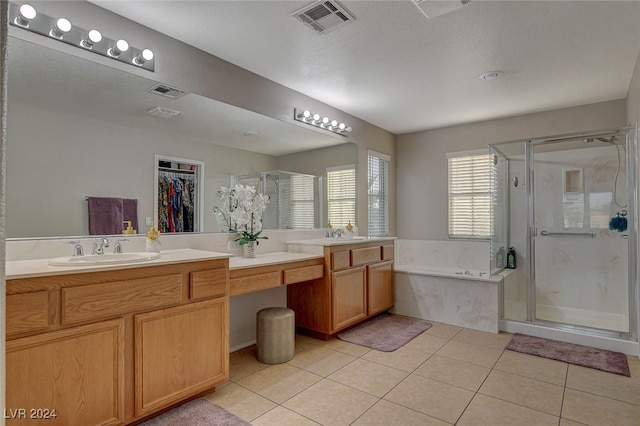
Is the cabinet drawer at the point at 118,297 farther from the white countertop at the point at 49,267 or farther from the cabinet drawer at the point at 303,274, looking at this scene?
the cabinet drawer at the point at 303,274

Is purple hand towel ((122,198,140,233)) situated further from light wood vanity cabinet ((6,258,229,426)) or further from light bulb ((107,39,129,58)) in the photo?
light bulb ((107,39,129,58))

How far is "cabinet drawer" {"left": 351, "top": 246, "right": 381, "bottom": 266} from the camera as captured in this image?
3.49 meters

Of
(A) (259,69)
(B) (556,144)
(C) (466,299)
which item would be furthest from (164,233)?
(B) (556,144)

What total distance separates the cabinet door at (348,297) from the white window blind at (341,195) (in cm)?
74

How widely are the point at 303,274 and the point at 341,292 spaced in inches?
20.8

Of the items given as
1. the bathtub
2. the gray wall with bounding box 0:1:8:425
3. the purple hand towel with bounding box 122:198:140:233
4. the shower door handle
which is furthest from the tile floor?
the gray wall with bounding box 0:1:8:425

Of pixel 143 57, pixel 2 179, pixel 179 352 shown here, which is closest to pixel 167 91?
pixel 143 57

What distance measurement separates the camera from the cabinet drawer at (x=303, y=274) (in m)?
2.84

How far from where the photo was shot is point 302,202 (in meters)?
3.67

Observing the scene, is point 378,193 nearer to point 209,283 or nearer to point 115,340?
point 209,283

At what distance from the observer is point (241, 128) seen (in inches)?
117

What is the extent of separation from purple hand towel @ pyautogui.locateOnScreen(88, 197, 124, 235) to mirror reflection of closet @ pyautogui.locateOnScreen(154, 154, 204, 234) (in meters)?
0.24

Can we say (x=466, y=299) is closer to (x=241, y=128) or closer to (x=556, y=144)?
(x=556, y=144)

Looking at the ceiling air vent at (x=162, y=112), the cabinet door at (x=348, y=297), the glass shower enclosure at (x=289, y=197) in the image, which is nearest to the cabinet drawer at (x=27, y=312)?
the ceiling air vent at (x=162, y=112)
